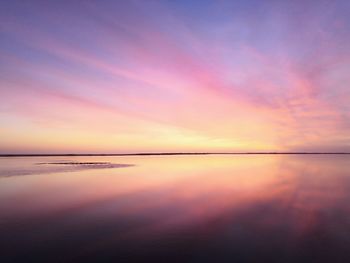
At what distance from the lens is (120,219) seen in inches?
512

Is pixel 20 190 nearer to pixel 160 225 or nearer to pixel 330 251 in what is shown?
pixel 160 225

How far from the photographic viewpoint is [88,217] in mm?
13336

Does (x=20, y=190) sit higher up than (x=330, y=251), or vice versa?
(x=20, y=190)

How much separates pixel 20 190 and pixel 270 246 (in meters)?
19.4

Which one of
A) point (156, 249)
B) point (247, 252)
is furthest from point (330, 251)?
point (156, 249)

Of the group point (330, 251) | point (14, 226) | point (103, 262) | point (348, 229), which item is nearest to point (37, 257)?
point (103, 262)

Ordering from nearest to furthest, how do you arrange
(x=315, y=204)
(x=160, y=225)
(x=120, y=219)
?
(x=160, y=225), (x=120, y=219), (x=315, y=204)

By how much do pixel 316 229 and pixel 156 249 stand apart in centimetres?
690

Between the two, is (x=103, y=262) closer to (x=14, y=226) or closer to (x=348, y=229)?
(x=14, y=226)

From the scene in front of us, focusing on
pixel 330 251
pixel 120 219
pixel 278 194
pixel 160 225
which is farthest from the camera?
pixel 278 194

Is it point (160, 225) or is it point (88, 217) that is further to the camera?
point (88, 217)

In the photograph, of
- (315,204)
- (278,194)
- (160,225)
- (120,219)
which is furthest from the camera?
(278,194)

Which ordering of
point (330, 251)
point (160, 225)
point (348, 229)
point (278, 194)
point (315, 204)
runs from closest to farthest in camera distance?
point (330, 251)
point (348, 229)
point (160, 225)
point (315, 204)
point (278, 194)

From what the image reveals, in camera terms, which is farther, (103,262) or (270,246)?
(270,246)
